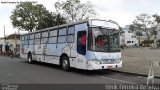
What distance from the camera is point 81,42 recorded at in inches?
676

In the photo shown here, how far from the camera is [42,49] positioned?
23094mm

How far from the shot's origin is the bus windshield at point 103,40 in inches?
645

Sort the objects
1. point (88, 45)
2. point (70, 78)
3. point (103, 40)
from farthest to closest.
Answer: point (103, 40) → point (88, 45) → point (70, 78)

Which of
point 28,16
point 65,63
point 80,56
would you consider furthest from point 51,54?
point 28,16

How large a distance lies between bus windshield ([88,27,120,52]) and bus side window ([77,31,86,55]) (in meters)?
0.52

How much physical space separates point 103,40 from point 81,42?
4.30 feet

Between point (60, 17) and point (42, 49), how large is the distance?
28956mm

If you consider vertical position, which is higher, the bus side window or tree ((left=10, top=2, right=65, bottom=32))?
tree ((left=10, top=2, right=65, bottom=32))

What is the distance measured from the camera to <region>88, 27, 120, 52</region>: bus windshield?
16391mm

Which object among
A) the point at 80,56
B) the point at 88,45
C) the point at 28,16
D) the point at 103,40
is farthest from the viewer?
the point at 28,16

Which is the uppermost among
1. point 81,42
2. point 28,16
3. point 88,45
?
point 28,16

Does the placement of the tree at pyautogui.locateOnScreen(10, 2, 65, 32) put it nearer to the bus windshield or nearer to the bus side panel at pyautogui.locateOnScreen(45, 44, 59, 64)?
the bus side panel at pyautogui.locateOnScreen(45, 44, 59, 64)

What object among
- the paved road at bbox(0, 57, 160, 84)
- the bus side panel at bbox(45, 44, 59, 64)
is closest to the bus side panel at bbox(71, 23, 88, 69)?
the paved road at bbox(0, 57, 160, 84)

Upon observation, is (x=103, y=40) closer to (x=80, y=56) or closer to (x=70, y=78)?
(x=80, y=56)
